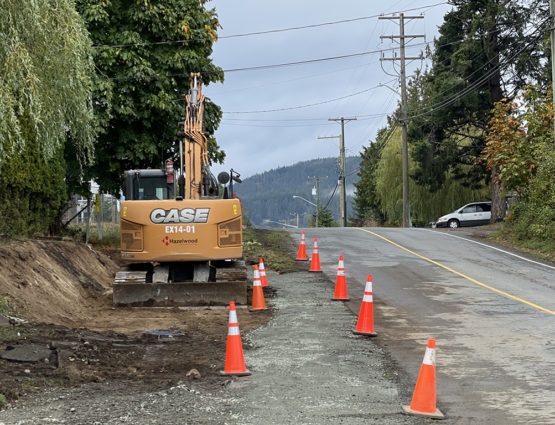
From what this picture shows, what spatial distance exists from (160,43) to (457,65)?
72.3 feet

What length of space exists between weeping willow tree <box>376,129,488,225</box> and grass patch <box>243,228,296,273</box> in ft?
66.6

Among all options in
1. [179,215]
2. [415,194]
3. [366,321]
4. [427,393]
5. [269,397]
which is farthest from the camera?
[415,194]

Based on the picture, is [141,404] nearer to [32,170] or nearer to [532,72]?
[32,170]

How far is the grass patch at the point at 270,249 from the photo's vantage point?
72.1ft

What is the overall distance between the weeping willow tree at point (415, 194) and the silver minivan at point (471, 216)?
168 inches

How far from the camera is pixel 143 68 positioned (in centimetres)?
2342

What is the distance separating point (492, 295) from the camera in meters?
16.0

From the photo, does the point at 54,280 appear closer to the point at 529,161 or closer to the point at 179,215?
the point at 179,215

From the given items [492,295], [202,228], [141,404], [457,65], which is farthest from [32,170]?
[457,65]

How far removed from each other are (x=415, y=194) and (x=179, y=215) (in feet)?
127

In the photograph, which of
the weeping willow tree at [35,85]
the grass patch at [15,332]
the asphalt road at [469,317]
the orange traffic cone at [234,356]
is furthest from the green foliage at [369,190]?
the orange traffic cone at [234,356]

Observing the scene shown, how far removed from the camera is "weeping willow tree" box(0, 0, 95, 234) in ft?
40.3

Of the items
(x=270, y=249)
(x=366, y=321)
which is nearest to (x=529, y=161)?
(x=270, y=249)

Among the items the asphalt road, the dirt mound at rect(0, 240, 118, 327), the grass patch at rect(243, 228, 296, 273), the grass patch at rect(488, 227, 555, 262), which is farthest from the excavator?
the grass patch at rect(488, 227, 555, 262)
